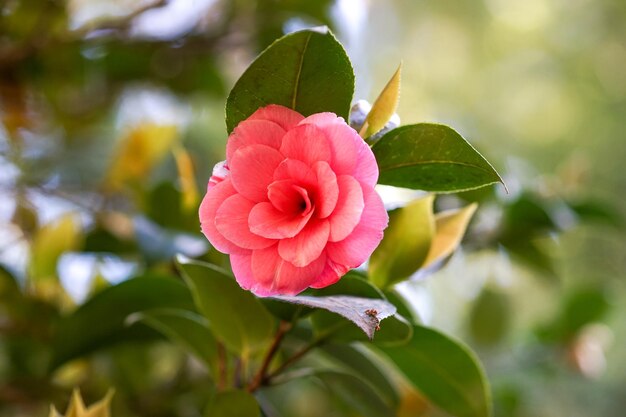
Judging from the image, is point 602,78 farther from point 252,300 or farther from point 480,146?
point 252,300

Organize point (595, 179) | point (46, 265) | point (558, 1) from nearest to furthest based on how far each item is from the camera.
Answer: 1. point (46, 265)
2. point (595, 179)
3. point (558, 1)

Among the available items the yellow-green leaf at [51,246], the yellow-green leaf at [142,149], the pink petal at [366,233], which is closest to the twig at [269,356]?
the pink petal at [366,233]

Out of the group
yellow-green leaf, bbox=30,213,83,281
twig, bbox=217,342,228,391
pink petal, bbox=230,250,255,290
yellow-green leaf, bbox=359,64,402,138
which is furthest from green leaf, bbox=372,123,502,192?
yellow-green leaf, bbox=30,213,83,281

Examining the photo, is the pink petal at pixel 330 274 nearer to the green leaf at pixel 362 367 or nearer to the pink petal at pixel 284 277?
the pink petal at pixel 284 277

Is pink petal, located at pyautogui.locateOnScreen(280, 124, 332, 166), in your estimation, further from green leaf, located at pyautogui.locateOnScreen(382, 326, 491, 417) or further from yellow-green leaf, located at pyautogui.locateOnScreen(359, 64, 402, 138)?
green leaf, located at pyautogui.locateOnScreen(382, 326, 491, 417)

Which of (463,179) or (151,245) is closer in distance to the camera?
(463,179)

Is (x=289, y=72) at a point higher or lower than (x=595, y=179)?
higher

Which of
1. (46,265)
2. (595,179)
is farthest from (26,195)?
(595,179)

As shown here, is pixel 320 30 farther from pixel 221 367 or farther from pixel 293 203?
pixel 221 367

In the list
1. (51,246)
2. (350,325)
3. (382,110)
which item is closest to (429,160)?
(382,110)
